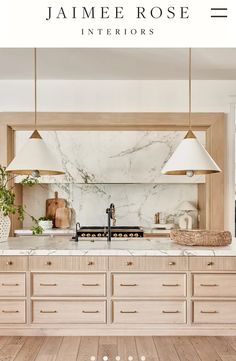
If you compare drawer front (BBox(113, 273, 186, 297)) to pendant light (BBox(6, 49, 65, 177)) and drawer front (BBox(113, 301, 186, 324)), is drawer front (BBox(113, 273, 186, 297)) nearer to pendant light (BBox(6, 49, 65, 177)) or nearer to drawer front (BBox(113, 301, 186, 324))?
drawer front (BBox(113, 301, 186, 324))

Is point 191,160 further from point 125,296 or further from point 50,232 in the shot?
point 50,232

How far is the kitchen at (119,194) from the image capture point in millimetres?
3877

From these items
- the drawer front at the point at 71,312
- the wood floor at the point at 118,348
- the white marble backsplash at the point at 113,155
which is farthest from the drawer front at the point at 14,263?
the white marble backsplash at the point at 113,155

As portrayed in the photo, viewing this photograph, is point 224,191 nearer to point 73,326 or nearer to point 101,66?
point 101,66

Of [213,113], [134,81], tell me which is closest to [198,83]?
[213,113]

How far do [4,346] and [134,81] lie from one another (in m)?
3.54

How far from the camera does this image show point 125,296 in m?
3.89

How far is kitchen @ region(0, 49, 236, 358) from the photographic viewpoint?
12.7ft

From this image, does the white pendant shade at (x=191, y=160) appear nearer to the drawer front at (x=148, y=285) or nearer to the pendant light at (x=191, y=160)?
the pendant light at (x=191, y=160)

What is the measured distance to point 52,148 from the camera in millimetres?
5910

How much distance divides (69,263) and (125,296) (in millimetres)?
545

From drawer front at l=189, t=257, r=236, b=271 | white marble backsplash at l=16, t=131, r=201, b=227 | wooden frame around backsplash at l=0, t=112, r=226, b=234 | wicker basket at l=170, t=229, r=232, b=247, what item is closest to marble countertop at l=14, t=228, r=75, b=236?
white marble backsplash at l=16, t=131, r=201, b=227

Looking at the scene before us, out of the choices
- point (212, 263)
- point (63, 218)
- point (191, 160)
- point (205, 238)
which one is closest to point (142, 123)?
point (63, 218)

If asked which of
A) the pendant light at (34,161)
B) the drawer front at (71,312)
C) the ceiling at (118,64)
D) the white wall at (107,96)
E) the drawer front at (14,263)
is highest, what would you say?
the ceiling at (118,64)
